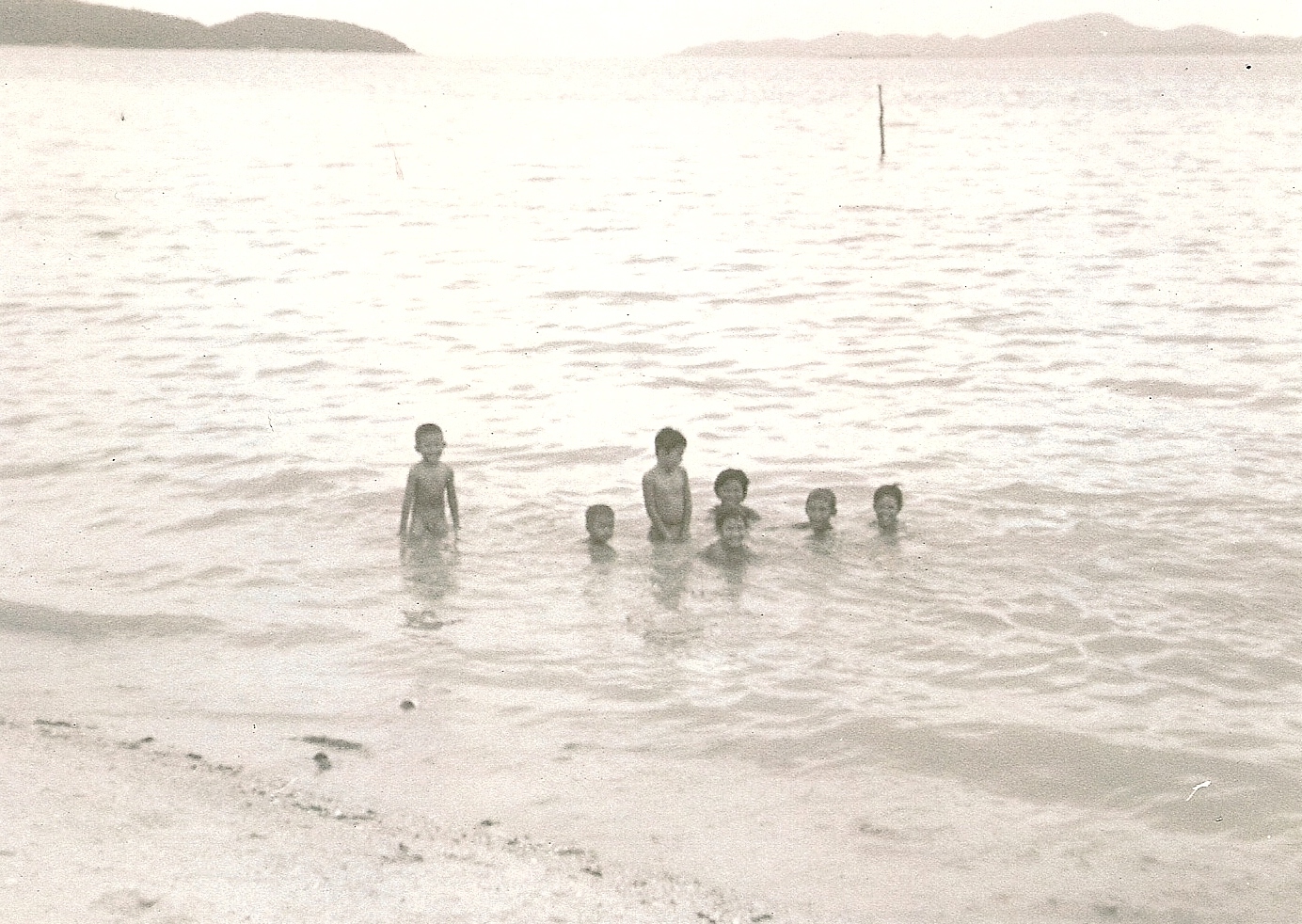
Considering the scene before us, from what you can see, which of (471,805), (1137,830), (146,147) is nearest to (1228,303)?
(1137,830)

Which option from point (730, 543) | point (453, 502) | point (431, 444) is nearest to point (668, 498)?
point (730, 543)

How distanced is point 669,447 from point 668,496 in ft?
1.22

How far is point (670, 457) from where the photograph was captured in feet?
31.8

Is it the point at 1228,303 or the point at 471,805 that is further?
the point at 1228,303

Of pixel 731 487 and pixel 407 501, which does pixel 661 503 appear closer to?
pixel 731 487

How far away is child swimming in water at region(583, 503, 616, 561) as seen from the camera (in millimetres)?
9738

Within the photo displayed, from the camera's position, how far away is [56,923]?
15.0 feet

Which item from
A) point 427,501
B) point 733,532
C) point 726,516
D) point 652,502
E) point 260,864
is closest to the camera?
point 260,864

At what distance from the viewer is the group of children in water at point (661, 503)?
9719mm

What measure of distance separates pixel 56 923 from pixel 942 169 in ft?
134

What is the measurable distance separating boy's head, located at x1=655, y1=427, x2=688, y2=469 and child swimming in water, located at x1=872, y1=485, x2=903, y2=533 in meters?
1.43

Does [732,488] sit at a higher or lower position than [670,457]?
lower

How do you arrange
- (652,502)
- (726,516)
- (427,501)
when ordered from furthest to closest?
(427,501) → (652,502) → (726,516)

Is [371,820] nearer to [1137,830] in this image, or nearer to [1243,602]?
[1137,830]
